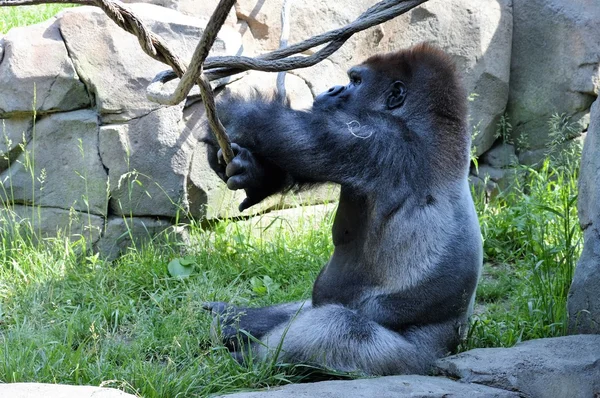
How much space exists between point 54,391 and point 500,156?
4.45 meters

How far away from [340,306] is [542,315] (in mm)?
1043

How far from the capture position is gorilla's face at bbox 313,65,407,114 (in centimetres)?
348

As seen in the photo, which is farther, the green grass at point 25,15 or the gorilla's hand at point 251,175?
the green grass at point 25,15

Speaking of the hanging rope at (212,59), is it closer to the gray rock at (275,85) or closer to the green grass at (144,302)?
the green grass at (144,302)

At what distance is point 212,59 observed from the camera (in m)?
2.67

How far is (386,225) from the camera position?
3.28 m

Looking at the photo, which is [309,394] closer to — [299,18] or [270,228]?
[270,228]

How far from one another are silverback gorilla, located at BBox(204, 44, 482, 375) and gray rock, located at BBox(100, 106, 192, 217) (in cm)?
155

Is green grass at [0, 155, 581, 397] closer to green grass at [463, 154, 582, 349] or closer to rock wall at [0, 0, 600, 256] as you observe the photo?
green grass at [463, 154, 582, 349]

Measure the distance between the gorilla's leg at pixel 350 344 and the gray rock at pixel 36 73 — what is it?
2.43 m

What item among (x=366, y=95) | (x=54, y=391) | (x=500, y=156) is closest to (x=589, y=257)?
(x=366, y=95)

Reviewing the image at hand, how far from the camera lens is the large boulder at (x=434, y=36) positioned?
552 cm

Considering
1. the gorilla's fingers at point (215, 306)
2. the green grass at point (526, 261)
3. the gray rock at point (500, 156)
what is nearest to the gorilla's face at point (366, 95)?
the green grass at point (526, 261)

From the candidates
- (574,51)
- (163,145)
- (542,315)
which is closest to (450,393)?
(542,315)
